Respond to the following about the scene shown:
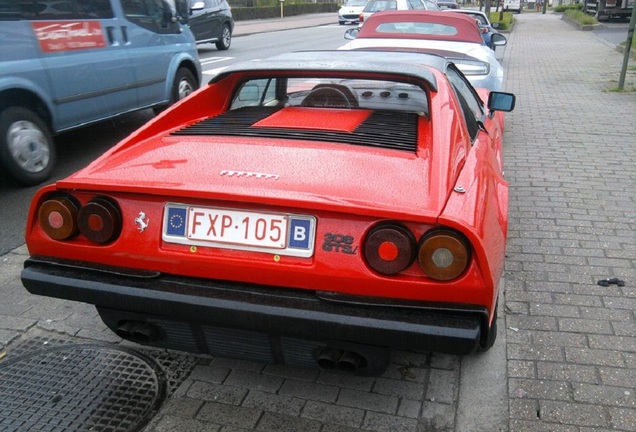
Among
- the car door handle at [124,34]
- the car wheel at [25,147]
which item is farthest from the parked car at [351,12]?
the car wheel at [25,147]

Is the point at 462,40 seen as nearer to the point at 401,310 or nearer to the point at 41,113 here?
the point at 41,113

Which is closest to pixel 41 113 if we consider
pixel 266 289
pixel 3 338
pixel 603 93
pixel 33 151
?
pixel 33 151

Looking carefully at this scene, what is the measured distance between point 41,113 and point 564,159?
5.50 metres

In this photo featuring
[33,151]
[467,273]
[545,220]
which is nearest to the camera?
[467,273]

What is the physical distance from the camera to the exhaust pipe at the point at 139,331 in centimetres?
263

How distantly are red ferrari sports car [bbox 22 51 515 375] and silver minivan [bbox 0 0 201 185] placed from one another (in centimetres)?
328

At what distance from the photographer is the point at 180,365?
3.05 m

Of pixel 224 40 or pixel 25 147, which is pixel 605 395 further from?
pixel 224 40

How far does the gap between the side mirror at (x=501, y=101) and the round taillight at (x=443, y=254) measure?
243 cm

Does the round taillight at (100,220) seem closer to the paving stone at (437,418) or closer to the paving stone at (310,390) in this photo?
the paving stone at (310,390)

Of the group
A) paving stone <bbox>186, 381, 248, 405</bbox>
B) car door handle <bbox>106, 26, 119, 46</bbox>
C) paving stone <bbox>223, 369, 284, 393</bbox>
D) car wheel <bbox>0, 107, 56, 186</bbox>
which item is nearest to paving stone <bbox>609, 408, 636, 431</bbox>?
paving stone <bbox>223, 369, 284, 393</bbox>

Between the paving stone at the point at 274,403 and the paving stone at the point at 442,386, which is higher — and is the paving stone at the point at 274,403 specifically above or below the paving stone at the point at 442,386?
above

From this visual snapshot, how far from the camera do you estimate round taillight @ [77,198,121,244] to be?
8.13 ft

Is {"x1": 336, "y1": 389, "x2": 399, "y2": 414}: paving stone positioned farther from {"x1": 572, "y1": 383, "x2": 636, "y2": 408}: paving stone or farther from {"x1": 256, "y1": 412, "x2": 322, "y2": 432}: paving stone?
{"x1": 572, "y1": 383, "x2": 636, "y2": 408}: paving stone
